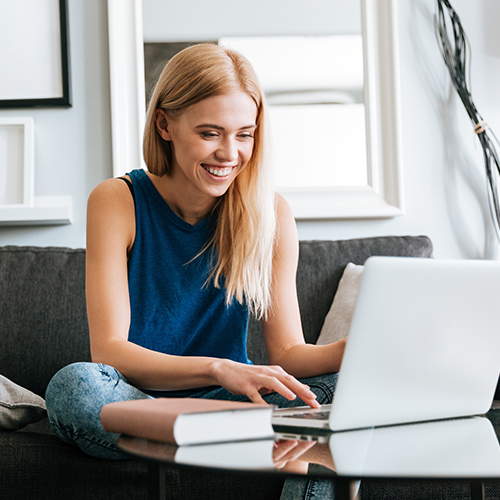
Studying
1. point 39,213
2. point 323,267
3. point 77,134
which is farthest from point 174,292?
point 77,134

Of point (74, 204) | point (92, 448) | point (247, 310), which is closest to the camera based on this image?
point (92, 448)

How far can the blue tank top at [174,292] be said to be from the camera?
1282 millimetres

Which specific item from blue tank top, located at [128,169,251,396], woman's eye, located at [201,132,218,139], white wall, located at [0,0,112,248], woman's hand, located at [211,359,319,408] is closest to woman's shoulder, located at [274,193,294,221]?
blue tank top, located at [128,169,251,396]

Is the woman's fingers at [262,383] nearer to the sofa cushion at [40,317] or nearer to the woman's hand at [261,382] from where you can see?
the woman's hand at [261,382]

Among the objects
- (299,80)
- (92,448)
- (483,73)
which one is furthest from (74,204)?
(483,73)

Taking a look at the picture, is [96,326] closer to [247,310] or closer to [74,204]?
[247,310]

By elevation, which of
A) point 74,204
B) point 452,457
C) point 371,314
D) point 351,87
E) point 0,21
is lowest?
point 452,457

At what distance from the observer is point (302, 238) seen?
6.99 ft

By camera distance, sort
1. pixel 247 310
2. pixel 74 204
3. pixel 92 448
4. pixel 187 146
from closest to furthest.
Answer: pixel 92 448, pixel 187 146, pixel 247 310, pixel 74 204

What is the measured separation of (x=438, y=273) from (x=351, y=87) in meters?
1.60

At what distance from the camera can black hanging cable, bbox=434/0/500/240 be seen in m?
2.14

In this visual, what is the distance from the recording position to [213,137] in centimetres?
122

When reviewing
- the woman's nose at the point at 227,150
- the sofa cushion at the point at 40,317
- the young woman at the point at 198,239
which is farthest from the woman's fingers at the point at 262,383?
the sofa cushion at the point at 40,317

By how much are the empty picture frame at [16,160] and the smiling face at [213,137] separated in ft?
3.00
